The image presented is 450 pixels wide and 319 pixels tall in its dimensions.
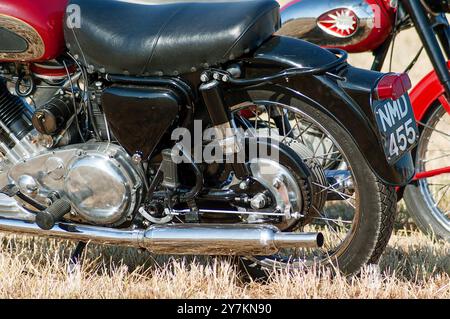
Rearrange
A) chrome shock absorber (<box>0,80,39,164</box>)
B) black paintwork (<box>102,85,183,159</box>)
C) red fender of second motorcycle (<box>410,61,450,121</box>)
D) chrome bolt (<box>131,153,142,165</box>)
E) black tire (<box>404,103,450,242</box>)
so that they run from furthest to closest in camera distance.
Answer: black tire (<box>404,103,450,242</box>), red fender of second motorcycle (<box>410,61,450,121</box>), chrome shock absorber (<box>0,80,39,164</box>), chrome bolt (<box>131,153,142,165</box>), black paintwork (<box>102,85,183,159</box>)

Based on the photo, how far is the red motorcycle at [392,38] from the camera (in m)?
5.07

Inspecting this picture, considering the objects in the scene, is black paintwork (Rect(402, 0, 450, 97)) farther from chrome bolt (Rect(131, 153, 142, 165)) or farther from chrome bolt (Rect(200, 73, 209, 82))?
chrome bolt (Rect(131, 153, 142, 165))

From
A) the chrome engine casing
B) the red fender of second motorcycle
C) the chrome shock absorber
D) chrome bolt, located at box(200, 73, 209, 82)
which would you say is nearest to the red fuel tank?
the chrome shock absorber

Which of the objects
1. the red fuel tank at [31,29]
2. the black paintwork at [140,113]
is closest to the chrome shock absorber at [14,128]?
the red fuel tank at [31,29]

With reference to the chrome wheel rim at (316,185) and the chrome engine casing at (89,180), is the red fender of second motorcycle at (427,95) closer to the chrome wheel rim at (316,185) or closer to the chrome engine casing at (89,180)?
the chrome wheel rim at (316,185)

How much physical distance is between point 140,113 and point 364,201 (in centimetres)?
103

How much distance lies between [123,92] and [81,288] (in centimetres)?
91

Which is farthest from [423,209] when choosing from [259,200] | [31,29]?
[31,29]

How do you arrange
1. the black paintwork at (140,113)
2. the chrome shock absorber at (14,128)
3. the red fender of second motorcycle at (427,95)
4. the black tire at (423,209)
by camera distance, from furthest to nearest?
the black tire at (423,209), the red fender of second motorcycle at (427,95), the chrome shock absorber at (14,128), the black paintwork at (140,113)

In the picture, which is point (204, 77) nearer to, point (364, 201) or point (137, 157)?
point (137, 157)

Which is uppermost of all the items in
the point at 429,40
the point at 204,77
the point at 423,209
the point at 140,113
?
the point at 429,40

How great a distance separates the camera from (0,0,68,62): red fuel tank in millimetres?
4070

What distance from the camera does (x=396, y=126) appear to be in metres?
3.91

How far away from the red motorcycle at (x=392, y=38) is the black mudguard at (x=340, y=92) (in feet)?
3.80
